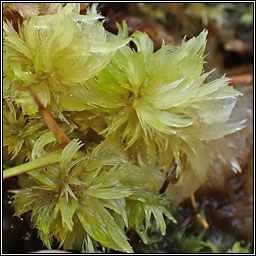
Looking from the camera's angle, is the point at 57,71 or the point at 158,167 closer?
the point at 57,71

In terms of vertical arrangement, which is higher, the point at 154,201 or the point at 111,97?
the point at 111,97

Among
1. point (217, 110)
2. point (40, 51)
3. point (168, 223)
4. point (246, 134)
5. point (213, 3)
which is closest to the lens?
point (40, 51)

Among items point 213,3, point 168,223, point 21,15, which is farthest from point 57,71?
point 213,3

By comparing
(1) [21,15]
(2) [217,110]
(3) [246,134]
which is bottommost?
(3) [246,134]

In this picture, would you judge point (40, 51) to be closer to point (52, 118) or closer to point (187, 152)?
point (52, 118)
